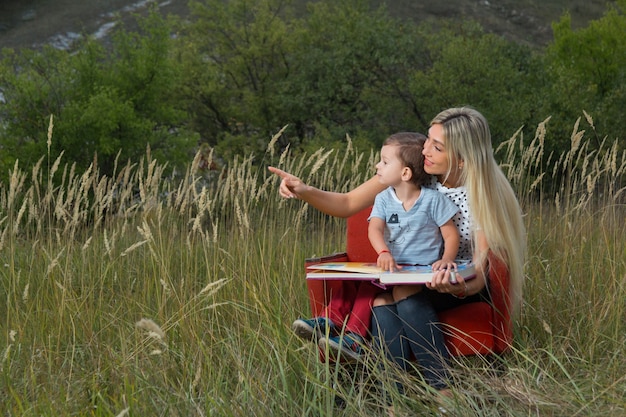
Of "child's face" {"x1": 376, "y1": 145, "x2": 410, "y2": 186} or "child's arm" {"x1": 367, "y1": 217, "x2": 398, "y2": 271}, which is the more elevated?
"child's face" {"x1": 376, "y1": 145, "x2": 410, "y2": 186}

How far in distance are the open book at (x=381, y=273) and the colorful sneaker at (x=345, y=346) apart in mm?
208

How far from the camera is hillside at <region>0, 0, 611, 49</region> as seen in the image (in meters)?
26.4

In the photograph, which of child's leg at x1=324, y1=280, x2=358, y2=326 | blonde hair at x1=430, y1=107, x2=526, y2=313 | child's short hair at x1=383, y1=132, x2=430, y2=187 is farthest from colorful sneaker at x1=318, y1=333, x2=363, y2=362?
child's short hair at x1=383, y1=132, x2=430, y2=187

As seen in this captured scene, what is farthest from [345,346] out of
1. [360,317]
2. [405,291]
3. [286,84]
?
[286,84]

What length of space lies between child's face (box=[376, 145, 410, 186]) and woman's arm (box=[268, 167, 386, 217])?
18 cm

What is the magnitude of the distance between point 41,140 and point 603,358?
9.18 meters

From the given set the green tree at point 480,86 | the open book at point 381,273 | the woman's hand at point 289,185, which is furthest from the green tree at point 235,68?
the open book at point 381,273

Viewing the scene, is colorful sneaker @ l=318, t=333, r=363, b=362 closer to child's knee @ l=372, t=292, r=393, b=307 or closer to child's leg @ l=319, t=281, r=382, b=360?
child's leg @ l=319, t=281, r=382, b=360

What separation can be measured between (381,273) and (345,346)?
302 millimetres

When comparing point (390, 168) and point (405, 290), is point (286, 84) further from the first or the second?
point (405, 290)

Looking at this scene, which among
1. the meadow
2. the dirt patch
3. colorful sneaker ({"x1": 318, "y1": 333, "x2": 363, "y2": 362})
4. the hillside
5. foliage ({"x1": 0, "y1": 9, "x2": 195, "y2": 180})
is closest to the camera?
the meadow

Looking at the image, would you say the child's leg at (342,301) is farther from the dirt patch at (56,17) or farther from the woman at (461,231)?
the dirt patch at (56,17)

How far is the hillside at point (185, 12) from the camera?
86.7 feet

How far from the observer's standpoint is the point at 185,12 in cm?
2817
